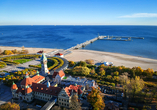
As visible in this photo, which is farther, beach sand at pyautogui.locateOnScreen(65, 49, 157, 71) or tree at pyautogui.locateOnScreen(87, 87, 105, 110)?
beach sand at pyautogui.locateOnScreen(65, 49, 157, 71)

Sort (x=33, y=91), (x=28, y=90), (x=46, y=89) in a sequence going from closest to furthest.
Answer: (x=28, y=90), (x=46, y=89), (x=33, y=91)

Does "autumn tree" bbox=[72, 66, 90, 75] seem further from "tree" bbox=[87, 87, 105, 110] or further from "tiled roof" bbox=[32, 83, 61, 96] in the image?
"tree" bbox=[87, 87, 105, 110]

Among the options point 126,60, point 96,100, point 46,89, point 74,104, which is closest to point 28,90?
point 46,89

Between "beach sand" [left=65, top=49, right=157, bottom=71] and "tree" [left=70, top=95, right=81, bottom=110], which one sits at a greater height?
"beach sand" [left=65, top=49, right=157, bottom=71]

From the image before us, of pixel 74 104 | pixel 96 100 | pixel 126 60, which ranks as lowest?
pixel 74 104

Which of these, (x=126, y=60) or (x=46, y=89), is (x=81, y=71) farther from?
(x=126, y=60)

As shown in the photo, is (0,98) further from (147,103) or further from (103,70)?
(147,103)

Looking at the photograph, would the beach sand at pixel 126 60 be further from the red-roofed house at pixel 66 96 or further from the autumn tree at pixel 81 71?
the red-roofed house at pixel 66 96

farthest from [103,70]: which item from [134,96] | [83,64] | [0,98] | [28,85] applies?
[0,98]

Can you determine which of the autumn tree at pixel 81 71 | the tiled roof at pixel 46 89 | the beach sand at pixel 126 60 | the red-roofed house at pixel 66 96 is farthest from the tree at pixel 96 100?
the beach sand at pixel 126 60

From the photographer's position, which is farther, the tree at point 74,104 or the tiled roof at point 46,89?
the tiled roof at point 46,89

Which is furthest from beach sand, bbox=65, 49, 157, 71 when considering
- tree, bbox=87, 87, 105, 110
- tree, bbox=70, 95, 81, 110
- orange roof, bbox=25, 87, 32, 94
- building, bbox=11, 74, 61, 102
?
tree, bbox=70, 95, 81, 110
